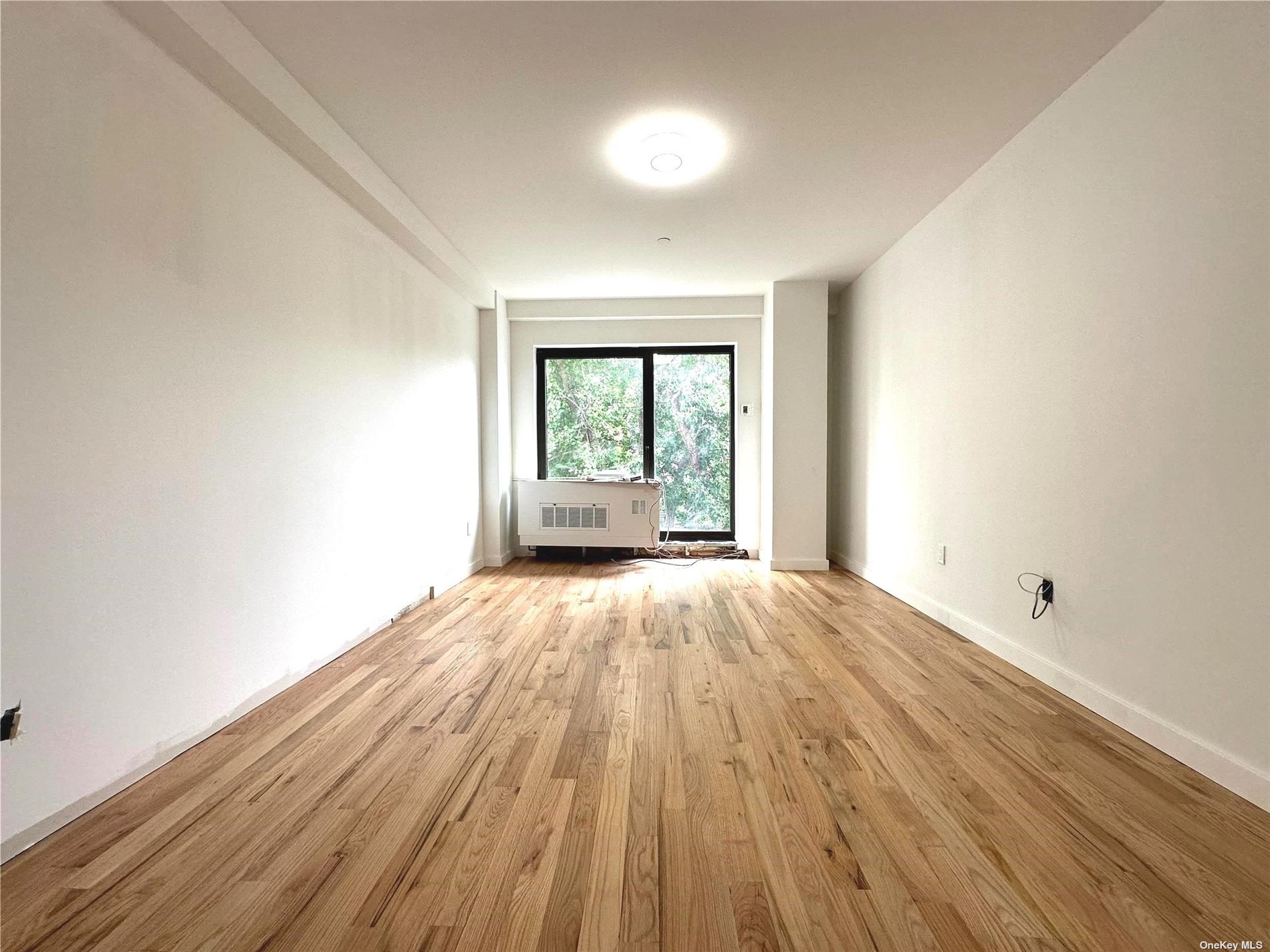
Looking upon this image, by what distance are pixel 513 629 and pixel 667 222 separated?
2.50 meters

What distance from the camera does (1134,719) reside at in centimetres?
189

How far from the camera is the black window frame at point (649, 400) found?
573 cm

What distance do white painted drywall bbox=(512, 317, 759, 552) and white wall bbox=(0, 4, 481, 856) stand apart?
278 cm

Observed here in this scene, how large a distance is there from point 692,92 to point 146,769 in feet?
9.32

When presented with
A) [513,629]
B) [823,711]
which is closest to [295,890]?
[823,711]

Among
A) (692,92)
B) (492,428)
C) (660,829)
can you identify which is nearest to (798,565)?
(492,428)

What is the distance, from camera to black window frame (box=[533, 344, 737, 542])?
5.73 m

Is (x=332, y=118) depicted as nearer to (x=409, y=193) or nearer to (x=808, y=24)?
(x=409, y=193)

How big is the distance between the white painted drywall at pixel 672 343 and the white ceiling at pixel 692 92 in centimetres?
195

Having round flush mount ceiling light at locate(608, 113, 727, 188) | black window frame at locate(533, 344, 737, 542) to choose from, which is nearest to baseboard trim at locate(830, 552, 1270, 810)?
round flush mount ceiling light at locate(608, 113, 727, 188)

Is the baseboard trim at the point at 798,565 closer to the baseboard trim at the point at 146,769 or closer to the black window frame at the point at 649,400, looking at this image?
the black window frame at the point at 649,400

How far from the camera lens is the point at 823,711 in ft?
6.75

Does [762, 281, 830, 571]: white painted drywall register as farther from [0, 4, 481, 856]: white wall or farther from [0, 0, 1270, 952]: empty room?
[0, 4, 481, 856]: white wall

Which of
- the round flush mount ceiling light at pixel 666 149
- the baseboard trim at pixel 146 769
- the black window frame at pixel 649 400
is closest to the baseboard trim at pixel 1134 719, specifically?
the round flush mount ceiling light at pixel 666 149
